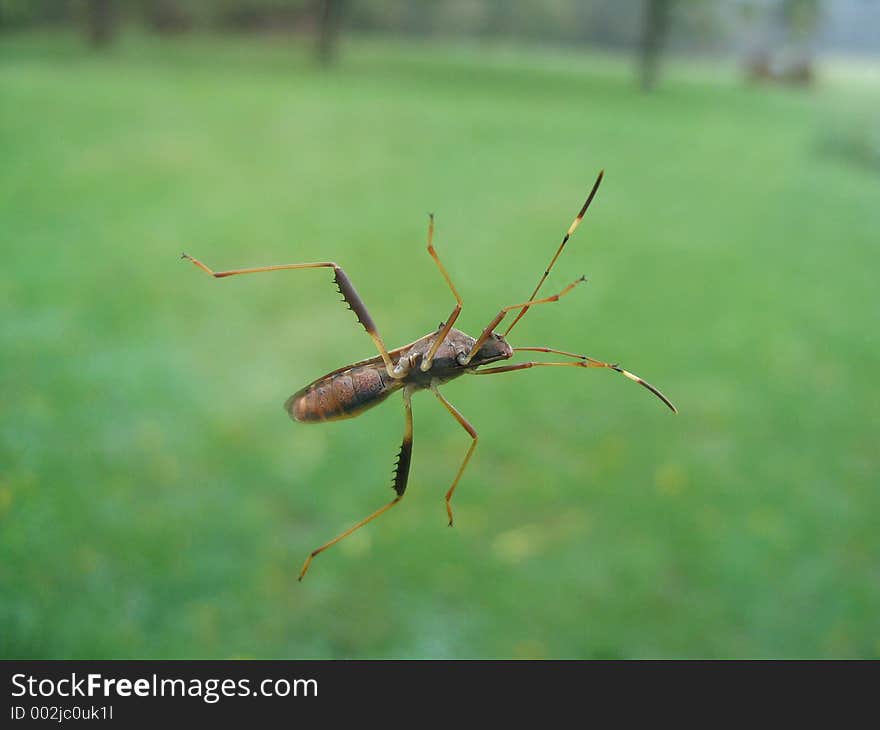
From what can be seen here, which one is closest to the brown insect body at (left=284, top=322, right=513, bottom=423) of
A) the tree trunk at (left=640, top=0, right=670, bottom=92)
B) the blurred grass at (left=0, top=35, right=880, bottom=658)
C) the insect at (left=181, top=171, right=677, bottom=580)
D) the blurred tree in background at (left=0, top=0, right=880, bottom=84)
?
the insect at (left=181, top=171, right=677, bottom=580)

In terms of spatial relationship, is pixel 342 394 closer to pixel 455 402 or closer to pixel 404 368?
pixel 404 368

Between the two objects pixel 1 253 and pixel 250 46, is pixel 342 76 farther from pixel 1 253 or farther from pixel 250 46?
pixel 1 253

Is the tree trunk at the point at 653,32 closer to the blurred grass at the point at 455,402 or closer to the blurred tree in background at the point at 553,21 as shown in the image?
the blurred tree in background at the point at 553,21

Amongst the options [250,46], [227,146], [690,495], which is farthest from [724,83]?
[250,46]

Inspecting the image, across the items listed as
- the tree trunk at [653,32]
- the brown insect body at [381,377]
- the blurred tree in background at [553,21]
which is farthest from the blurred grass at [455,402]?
the tree trunk at [653,32]

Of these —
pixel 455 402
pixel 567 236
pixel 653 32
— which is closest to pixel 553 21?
pixel 653 32

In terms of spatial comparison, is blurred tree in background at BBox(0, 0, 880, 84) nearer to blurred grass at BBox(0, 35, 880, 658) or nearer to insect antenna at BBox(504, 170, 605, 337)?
blurred grass at BBox(0, 35, 880, 658)

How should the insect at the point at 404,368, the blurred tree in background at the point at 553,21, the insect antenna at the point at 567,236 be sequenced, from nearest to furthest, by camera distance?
the insect antenna at the point at 567,236, the insect at the point at 404,368, the blurred tree in background at the point at 553,21
